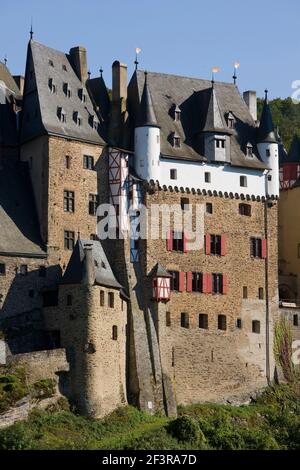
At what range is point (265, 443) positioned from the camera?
82125mm

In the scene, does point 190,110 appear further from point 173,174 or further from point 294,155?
point 294,155

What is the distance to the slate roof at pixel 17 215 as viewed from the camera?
87856 millimetres

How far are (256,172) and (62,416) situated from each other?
77.0ft

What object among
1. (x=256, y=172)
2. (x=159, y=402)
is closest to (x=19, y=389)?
(x=159, y=402)

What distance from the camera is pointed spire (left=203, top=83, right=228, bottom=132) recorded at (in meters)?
95.9

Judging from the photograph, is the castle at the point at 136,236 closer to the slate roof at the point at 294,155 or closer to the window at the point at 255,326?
the window at the point at 255,326

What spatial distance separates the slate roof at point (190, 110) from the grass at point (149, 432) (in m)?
16.2

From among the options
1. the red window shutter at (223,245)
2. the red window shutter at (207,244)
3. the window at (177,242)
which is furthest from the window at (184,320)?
the red window shutter at (223,245)

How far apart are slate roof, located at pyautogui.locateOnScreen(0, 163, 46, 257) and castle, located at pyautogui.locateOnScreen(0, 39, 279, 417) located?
81 millimetres

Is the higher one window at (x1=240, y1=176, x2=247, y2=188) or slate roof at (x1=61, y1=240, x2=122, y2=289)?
window at (x1=240, y1=176, x2=247, y2=188)

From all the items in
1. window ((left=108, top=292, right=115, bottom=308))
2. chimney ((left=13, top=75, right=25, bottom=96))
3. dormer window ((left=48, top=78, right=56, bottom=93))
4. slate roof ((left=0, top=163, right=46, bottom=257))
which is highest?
chimney ((left=13, top=75, right=25, bottom=96))

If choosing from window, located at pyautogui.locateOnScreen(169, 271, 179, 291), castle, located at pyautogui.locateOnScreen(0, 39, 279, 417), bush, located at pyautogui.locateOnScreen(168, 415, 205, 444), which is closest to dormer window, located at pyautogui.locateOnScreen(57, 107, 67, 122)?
castle, located at pyautogui.locateOnScreen(0, 39, 279, 417)

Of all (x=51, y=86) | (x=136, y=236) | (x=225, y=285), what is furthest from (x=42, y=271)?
(x=225, y=285)

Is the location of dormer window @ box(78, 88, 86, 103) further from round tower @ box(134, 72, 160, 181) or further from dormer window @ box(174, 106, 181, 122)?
dormer window @ box(174, 106, 181, 122)
